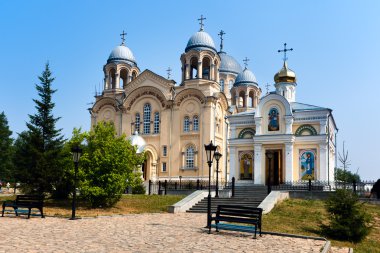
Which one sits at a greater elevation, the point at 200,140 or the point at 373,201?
the point at 200,140

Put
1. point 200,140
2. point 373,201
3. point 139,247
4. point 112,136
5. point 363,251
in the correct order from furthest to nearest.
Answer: point 200,140, point 112,136, point 373,201, point 363,251, point 139,247

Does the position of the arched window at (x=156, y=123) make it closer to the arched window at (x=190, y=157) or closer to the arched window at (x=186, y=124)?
the arched window at (x=186, y=124)

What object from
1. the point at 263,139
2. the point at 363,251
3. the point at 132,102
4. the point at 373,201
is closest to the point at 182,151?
the point at 132,102

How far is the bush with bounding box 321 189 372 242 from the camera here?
13.0m

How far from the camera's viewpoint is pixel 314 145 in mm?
27203

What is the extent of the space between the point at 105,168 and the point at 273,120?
1274 cm

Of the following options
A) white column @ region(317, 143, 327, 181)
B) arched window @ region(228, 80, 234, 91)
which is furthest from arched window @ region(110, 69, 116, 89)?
white column @ region(317, 143, 327, 181)

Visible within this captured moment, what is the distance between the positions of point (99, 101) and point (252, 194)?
2193 cm

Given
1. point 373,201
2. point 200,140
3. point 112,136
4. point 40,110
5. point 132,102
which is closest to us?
point 373,201

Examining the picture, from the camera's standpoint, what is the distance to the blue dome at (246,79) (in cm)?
4699

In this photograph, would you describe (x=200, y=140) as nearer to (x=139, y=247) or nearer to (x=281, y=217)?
(x=281, y=217)

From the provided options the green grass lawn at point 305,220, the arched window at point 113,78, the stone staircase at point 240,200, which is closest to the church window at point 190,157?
the arched window at point 113,78

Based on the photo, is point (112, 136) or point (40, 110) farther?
point (40, 110)

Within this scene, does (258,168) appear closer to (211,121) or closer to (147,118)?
(211,121)
